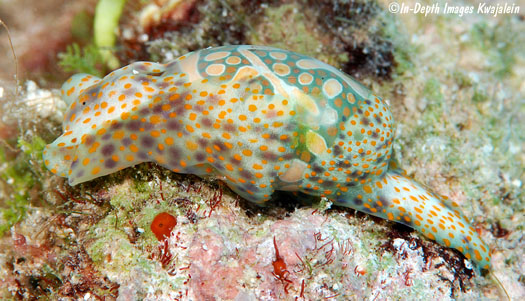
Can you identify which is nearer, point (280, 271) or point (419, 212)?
point (280, 271)

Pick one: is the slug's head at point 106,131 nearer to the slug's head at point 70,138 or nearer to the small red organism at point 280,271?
the slug's head at point 70,138

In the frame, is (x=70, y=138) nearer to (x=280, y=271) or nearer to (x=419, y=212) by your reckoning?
(x=280, y=271)

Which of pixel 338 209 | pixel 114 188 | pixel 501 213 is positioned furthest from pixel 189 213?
pixel 501 213

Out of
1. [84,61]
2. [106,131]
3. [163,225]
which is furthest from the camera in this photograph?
[84,61]

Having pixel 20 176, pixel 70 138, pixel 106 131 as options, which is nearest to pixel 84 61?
pixel 20 176

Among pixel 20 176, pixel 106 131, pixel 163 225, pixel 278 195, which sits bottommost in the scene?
pixel 20 176

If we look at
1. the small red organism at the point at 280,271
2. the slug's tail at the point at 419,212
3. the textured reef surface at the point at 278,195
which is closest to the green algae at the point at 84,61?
the textured reef surface at the point at 278,195

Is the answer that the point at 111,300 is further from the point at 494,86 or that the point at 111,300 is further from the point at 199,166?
the point at 494,86
